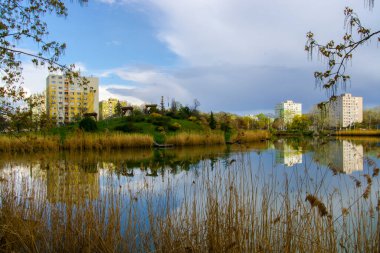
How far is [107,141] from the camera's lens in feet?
68.6

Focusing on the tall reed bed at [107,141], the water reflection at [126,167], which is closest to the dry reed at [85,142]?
the tall reed bed at [107,141]

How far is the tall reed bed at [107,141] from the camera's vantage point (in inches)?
771

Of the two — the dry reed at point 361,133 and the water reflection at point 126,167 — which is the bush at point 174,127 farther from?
the dry reed at point 361,133

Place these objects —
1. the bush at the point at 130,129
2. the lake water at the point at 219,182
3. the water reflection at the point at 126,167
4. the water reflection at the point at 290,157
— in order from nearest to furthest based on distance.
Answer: the lake water at the point at 219,182 → the water reflection at the point at 126,167 → the water reflection at the point at 290,157 → the bush at the point at 130,129

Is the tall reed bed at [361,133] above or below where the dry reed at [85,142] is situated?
above

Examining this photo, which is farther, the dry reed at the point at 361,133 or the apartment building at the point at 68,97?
the dry reed at the point at 361,133

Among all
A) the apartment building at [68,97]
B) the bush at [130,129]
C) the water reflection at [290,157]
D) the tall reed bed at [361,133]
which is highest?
the apartment building at [68,97]

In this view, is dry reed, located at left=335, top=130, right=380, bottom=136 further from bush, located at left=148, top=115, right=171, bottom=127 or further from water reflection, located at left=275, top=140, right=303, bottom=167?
water reflection, located at left=275, top=140, right=303, bottom=167

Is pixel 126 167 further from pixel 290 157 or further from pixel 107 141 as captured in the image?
pixel 107 141

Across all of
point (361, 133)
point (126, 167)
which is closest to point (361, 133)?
point (361, 133)

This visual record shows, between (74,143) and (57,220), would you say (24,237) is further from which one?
(74,143)

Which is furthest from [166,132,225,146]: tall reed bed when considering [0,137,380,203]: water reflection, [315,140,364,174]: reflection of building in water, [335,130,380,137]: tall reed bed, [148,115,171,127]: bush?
[335,130,380,137]: tall reed bed

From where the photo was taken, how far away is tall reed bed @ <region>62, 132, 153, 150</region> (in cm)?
1959

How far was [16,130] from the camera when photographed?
422cm
